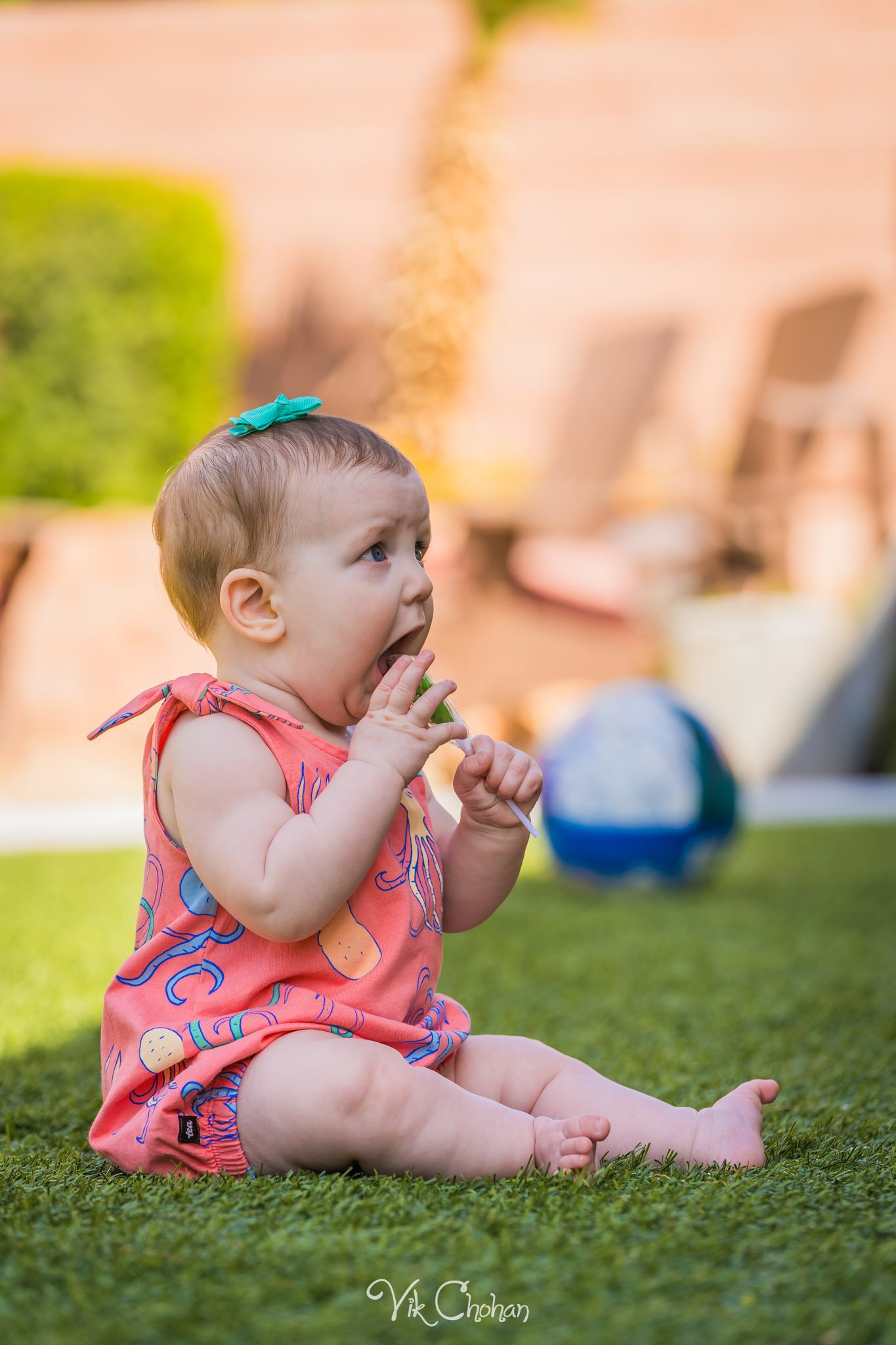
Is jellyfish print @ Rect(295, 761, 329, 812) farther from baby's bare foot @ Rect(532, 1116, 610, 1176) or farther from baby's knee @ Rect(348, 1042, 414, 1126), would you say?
baby's bare foot @ Rect(532, 1116, 610, 1176)

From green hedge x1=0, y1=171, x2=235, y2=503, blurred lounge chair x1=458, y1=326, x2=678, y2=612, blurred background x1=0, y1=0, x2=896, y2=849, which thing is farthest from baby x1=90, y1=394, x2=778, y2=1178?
green hedge x1=0, y1=171, x2=235, y2=503

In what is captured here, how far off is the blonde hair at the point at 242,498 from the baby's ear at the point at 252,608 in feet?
0.07

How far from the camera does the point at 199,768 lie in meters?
1.45

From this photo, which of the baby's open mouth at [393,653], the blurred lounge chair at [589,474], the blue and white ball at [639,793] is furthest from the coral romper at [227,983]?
the blurred lounge chair at [589,474]

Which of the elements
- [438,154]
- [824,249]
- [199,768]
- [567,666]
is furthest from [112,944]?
[824,249]

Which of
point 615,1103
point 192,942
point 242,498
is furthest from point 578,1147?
point 242,498

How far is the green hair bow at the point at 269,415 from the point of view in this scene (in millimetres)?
1571

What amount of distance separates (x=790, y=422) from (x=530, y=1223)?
7814mm

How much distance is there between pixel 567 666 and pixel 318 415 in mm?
5337

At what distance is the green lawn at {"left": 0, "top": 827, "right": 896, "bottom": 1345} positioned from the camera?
3.24ft

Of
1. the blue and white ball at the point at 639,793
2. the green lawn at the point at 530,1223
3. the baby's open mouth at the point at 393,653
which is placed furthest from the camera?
the blue and white ball at the point at 639,793

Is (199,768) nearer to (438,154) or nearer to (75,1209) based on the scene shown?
(75,1209)

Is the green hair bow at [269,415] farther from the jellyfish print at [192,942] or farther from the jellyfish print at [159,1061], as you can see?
the jellyfish print at [159,1061]
